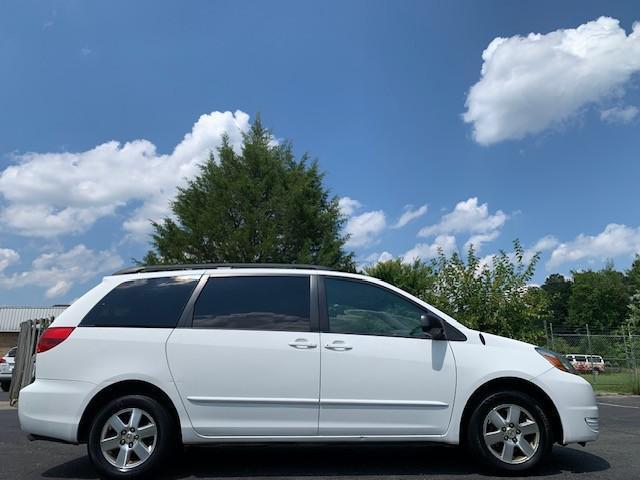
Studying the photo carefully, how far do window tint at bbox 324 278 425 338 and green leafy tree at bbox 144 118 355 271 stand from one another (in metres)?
20.6

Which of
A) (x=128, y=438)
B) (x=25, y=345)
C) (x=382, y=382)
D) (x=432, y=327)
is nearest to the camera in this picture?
(x=128, y=438)

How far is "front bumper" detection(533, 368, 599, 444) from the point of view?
5.07 metres

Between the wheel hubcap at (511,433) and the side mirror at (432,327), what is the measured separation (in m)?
0.79

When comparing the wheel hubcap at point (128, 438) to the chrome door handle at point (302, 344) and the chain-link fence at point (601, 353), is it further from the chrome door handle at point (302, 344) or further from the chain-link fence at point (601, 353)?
the chain-link fence at point (601, 353)

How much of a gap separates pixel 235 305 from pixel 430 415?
6.47 feet

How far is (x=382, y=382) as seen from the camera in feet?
16.5

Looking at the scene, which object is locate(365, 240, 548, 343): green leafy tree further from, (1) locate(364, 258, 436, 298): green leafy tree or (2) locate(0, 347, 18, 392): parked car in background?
(1) locate(364, 258, 436, 298): green leafy tree

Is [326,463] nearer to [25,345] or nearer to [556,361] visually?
[556,361]

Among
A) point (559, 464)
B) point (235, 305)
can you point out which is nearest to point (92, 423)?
point (235, 305)

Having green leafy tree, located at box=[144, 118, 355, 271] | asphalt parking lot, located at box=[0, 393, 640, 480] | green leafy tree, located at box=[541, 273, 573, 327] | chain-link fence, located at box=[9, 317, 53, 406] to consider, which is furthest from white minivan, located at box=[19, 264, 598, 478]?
green leafy tree, located at box=[541, 273, 573, 327]

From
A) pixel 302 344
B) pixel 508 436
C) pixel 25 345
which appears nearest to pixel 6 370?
pixel 25 345

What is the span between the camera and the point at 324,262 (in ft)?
89.2

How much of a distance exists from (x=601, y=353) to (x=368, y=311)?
55.8 feet

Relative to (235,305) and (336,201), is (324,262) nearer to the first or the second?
(336,201)
